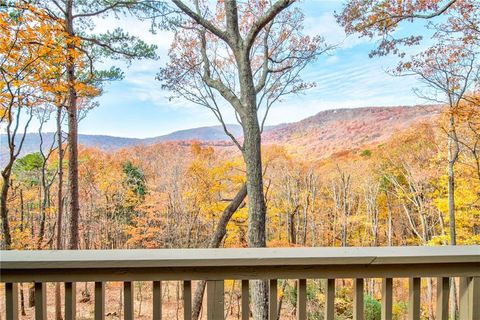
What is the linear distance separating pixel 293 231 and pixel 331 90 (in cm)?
423

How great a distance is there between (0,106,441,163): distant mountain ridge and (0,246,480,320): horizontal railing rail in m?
7.89

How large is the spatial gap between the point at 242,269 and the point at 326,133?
30.8 feet

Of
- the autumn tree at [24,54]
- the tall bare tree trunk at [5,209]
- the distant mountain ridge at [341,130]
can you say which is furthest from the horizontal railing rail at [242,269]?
the distant mountain ridge at [341,130]

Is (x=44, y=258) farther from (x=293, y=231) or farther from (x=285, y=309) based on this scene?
(x=293, y=231)

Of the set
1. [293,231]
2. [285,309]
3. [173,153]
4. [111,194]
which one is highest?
[173,153]

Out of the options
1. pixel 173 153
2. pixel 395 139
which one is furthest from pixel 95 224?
pixel 395 139

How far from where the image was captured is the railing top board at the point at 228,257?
81 centimetres

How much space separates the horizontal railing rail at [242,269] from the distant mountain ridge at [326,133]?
7.89 metres

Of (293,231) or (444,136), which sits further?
(293,231)

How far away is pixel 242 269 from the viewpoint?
2.75ft

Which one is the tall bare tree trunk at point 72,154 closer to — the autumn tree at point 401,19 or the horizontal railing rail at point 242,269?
the autumn tree at point 401,19

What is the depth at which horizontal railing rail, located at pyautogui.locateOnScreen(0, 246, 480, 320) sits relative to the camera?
81 cm

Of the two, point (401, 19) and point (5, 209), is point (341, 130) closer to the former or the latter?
point (401, 19)

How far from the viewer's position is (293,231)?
9.50 meters
